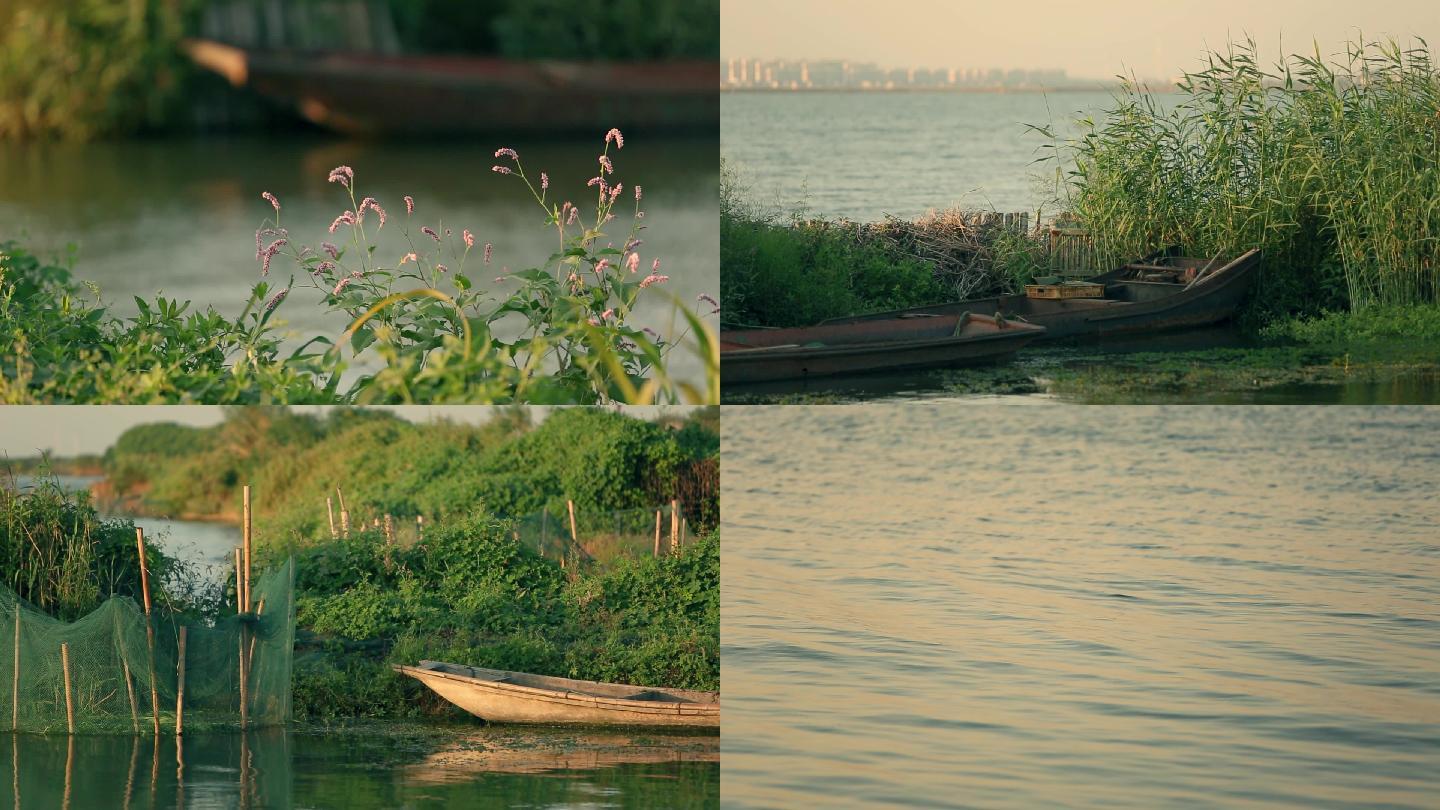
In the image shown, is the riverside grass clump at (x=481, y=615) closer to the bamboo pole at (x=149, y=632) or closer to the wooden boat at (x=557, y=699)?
the wooden boat at (x=557, y=699)

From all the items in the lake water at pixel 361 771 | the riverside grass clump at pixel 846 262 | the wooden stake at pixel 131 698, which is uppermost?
the riverside grass clump at pixel 846 262

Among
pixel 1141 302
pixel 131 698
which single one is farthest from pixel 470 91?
pixel 131 698

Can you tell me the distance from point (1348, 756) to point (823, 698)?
156 cm

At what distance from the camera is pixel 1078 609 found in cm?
637

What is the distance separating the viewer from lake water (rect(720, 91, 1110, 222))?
258 inches

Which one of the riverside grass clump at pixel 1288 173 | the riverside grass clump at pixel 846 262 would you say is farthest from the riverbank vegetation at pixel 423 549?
the riverside grass clump at pixel 1288 173

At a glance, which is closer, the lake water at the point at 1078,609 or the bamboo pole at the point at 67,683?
the lake water at the point at 1078,609

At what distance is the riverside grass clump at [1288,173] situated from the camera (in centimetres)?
677

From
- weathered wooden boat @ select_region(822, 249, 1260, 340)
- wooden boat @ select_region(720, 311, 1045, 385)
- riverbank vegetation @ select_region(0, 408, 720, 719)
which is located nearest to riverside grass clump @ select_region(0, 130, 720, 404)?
riverbank vegetation @ select_region(0, 408, 720, 719)

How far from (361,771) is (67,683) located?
3.36 feet

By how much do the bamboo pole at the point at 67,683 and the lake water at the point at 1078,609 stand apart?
2.12 meters

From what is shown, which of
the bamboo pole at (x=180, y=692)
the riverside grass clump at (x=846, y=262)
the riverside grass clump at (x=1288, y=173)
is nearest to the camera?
the bamboo pole at (x=180, y=692)

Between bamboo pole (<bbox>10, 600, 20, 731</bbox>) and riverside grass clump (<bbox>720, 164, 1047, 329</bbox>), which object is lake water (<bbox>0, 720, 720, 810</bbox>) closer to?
bamboo pole (<bbox>10, 600, 20, 731</bbox>)

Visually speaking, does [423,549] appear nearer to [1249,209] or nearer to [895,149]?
[895,149]
